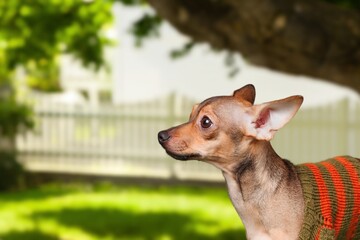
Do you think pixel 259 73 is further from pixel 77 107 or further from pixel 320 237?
pixel 320 237

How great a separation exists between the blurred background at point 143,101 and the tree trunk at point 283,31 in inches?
0.5

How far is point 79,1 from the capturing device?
11.4 m

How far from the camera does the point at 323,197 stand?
3.06m

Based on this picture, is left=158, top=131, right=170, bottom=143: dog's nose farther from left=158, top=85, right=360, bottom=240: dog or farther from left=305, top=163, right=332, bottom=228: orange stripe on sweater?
left=305, top=163, right=332, bottom=228: orange stripe on sweater

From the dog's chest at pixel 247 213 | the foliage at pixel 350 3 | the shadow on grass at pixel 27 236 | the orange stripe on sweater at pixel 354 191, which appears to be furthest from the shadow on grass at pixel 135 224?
the dog's chest at pixel 247 213

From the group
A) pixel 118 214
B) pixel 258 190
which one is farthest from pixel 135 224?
pixel 258 190

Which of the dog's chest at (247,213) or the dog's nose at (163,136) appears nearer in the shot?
the dog's nose at (163,136)

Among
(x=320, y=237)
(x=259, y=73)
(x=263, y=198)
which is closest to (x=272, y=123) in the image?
(x=263, y=198)

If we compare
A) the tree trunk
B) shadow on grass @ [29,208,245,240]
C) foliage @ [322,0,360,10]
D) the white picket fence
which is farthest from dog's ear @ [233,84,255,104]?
the white picket fence

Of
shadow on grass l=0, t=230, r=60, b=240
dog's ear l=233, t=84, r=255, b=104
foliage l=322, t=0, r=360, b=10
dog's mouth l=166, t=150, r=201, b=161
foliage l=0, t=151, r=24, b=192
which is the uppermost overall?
foliage l=322, t=0, r=360, b=10

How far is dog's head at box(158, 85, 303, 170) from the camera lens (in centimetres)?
277

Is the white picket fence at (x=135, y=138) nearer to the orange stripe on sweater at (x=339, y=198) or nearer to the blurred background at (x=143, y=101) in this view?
the blurred background at (x=143, y=101)

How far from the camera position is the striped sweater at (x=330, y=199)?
9.78 ft

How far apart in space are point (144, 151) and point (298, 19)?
415 inches
